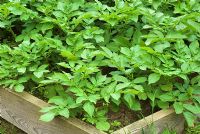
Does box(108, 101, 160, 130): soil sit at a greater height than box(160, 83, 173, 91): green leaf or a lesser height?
lesser

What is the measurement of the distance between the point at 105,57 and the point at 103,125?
722 millimetres

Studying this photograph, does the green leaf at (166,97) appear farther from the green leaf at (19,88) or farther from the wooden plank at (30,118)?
the green leaf at (19,88)

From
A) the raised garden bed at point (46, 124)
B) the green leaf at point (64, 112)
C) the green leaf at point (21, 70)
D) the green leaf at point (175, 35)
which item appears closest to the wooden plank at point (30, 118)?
the raised garden bed at point (46, 124)

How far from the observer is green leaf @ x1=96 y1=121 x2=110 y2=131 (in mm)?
3248

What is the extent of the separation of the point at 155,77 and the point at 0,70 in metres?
1.22

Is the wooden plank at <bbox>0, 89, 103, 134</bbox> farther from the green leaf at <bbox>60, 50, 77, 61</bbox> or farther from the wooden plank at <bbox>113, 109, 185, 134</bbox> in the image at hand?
the green leaf at <bbox>60, 50, 77, 61</bbox>

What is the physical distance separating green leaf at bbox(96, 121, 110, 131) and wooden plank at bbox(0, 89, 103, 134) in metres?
0.03

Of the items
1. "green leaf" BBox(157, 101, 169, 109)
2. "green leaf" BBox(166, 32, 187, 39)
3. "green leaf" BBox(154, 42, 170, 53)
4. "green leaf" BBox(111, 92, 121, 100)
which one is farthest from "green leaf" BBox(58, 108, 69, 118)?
"green leaf" BBox(166, 32, 187, 39)

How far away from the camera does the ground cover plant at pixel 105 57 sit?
11.1 feet

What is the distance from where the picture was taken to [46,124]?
353cm

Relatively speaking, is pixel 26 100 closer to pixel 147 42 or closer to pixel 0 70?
pixel 0 70

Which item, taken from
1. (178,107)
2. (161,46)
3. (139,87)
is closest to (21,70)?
(139,87)

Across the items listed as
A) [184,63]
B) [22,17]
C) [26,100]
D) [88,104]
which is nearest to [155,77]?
[184,63]

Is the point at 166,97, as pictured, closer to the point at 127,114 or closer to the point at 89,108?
the point at 127,114
